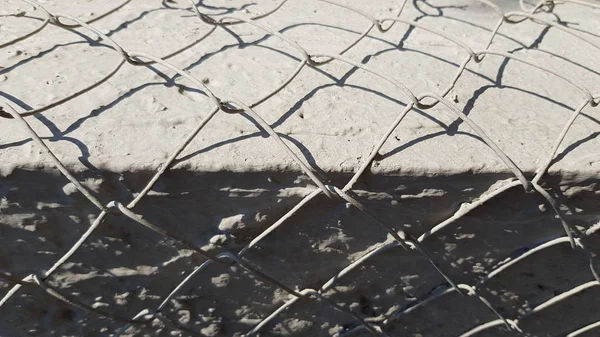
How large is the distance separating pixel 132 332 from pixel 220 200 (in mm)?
288

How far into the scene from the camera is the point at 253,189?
73 cm

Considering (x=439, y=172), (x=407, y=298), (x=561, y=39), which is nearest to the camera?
(x=439, y=172)

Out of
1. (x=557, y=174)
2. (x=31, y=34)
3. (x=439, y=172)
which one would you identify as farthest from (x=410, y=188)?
(x=31, y=34)

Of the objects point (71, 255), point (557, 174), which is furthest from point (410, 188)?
point (71, 255)

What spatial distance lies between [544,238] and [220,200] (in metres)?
0.43

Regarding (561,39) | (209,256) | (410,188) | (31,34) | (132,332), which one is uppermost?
(561,39)

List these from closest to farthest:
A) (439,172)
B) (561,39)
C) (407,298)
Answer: (439,172) < (407,298) < (561,39)

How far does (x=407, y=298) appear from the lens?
2.84ft

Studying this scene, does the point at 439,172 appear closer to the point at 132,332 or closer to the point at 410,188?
the point at 410,188

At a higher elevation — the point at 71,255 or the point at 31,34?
the point at 31,34

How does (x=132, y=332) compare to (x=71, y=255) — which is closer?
(x=71, y=255)

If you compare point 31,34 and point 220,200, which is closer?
point 220,200

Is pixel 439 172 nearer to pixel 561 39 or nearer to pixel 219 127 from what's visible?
pixel 219 127

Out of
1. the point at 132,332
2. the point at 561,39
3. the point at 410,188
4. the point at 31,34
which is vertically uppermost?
the point at 561,39
